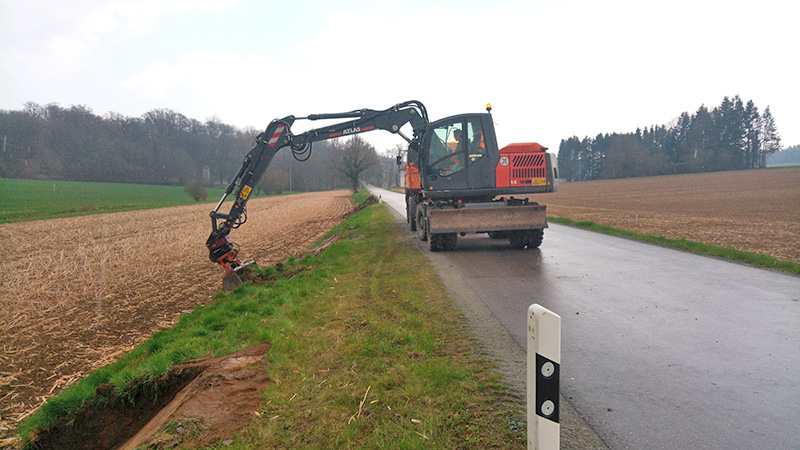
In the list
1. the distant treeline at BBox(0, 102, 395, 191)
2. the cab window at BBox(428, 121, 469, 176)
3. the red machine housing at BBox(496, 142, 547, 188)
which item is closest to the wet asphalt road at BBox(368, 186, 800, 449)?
the red machine housing at BBox(496, 142, 547, 188)


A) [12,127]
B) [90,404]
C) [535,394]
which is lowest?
[90,404]

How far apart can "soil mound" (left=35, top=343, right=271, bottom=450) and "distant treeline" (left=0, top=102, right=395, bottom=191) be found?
184 feet

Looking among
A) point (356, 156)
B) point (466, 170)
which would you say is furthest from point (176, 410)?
point (356, 156)

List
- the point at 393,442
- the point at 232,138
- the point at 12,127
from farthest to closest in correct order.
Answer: the point at 232,138 → the point at 12,127 → the point at 393,442

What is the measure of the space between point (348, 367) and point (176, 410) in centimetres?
143

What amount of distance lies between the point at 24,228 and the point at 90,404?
2033cm

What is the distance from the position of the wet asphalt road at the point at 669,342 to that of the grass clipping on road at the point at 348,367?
748mm

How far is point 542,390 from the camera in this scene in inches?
83.4

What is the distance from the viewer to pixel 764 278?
705 cm

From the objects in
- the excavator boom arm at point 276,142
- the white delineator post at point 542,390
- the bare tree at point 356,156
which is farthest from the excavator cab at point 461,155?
the bare tree at point 356,156

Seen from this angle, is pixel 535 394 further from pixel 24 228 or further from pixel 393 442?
pixel 24 228

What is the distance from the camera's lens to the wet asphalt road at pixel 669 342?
2.93m

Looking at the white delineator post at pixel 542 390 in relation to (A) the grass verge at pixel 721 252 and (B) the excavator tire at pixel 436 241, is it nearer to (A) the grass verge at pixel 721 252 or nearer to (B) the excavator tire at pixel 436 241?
(A) the grass verge at pixel 721 252

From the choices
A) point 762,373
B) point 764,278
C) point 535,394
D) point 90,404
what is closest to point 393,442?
point 535,394
